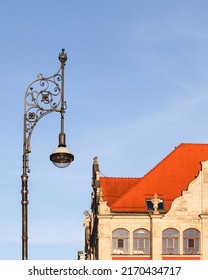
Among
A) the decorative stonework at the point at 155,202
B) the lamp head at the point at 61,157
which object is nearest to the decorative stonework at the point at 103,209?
the decorative stonework at the point at 155,202

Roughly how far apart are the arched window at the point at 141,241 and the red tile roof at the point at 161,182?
5.74ft

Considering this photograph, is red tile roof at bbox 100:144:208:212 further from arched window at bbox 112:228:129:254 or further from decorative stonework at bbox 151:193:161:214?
arched window at bbox 112:228:129:254

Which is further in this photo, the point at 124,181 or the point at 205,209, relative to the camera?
the point at 124,181

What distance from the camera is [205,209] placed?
6838 centimetres

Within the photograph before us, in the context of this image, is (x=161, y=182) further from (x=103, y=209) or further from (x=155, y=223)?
(x=103, y=209)

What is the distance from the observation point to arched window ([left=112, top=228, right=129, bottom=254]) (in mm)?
67438

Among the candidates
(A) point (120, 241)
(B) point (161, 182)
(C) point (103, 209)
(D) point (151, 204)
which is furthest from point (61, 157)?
(B) point (161, 182)

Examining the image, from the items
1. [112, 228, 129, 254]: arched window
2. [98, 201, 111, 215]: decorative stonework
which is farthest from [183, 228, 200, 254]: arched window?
[98, 201, 111, 215]: decorative stonework

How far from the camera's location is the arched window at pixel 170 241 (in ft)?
221

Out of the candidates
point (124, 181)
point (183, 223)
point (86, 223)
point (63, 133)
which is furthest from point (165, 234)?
point (63, 133)

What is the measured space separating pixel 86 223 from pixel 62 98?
58.9 meters

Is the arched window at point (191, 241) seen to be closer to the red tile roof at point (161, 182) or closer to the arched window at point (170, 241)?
the arched window at point (170, 241)

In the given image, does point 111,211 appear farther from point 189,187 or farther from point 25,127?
point 25,127

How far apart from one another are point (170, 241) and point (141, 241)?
2.22 meters
